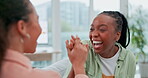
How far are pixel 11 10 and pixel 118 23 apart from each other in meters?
1.25

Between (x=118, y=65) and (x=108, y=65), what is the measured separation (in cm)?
7

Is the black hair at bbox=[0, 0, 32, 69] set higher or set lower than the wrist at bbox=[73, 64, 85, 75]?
higher

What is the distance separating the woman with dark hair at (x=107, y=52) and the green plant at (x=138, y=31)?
75.7 inches

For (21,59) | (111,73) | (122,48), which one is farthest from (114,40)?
(21,59)

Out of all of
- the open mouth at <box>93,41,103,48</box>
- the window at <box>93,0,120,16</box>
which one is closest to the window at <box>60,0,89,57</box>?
the window at <box>93,0,120,16</box>

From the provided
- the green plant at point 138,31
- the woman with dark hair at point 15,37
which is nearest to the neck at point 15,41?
the woman with dark hair at point 15,37

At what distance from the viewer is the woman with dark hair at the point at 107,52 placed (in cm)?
161

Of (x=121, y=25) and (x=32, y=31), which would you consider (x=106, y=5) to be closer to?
(x=121, y=25)

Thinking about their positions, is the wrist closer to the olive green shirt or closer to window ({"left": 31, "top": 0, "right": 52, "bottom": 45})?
the olive green shirt

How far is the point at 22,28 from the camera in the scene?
1.93 feet

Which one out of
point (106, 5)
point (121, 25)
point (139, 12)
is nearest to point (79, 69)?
point (121, 25)

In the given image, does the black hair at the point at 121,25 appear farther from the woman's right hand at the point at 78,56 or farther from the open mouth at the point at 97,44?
the woman's right hand at the point at 78,56

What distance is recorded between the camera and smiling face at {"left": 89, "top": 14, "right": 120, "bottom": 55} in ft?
5.24

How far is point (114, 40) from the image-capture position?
1721 millimetres
